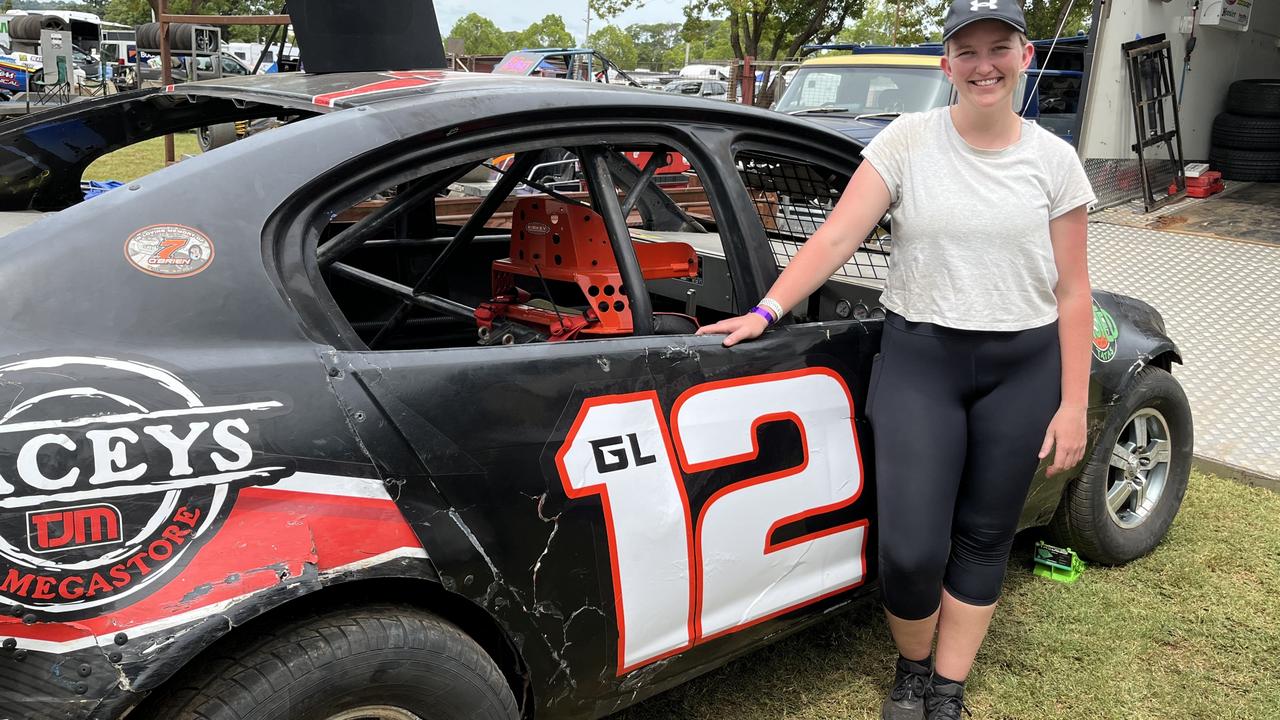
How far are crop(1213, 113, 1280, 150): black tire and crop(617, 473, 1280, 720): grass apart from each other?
9134 millimetres

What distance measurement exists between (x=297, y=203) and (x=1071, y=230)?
1723 mm

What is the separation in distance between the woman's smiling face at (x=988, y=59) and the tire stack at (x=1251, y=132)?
10.8 m

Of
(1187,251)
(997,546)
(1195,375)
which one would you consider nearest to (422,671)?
(997,546)

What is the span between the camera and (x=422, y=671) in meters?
1.72

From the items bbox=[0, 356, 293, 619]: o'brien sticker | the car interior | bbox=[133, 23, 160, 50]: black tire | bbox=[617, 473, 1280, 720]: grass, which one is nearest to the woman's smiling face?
the car interior

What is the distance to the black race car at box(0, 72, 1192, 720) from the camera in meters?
1.44

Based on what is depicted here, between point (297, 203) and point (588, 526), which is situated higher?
point (297, 203)

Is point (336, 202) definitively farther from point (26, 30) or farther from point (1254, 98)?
point (26, 30)

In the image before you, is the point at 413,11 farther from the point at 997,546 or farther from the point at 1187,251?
the point at 1187,251

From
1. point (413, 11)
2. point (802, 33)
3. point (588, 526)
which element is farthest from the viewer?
point (802, 33)

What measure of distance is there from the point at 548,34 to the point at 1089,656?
9358 cm

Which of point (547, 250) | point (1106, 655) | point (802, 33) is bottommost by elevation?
point (1106, 655)

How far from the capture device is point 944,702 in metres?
2.58

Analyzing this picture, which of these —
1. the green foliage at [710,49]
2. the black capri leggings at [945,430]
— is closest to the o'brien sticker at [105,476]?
the black capri leggings at [945,430]
